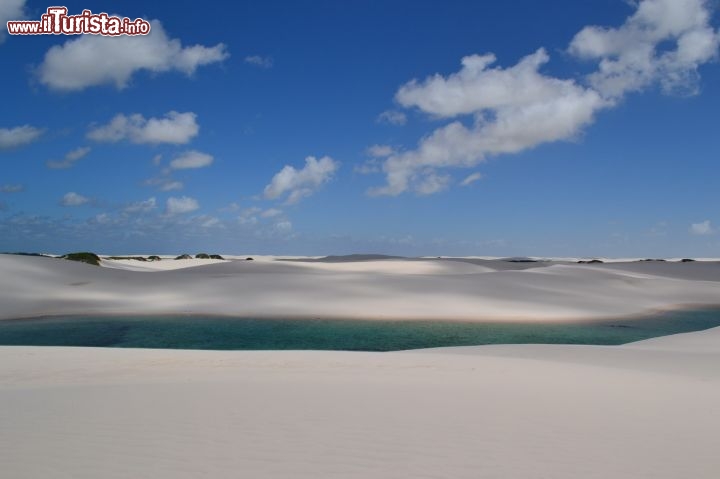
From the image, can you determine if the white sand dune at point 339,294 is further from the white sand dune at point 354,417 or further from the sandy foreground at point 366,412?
the white sand dune at point 354,417

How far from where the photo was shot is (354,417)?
7.16m

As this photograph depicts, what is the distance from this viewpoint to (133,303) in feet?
87.6

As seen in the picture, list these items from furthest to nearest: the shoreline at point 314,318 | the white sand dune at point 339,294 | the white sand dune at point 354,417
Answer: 1. the white sand dune at point 339,294
2. the shoreline at point 314,318
3. the white sand dune at point 354,417

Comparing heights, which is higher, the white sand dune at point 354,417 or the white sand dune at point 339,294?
the white sand dune at point 339,294

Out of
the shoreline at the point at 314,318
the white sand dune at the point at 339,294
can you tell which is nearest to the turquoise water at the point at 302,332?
the shoreline at the point at 314,318

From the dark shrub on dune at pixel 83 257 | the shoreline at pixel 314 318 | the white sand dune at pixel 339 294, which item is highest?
the dark shrub on dune at pixel 83 257

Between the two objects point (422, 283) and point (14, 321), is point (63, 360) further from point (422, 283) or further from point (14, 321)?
point (422, 283)

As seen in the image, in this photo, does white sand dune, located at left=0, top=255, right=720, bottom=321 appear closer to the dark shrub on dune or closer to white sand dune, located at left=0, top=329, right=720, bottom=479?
white sand dune, located at left=0, top=329, right=720, bottom=479

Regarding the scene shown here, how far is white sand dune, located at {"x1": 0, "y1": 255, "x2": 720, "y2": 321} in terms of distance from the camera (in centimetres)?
2492

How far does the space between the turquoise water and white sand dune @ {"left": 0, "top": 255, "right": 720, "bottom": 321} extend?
1805 mm

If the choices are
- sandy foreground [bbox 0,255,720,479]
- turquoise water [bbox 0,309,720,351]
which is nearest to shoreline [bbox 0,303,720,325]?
turquoise water [bbox 0,309,720,351]

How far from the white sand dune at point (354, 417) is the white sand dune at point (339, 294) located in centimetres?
1259

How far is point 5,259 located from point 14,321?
13782 millimetres

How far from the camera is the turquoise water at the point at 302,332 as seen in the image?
682 inches
